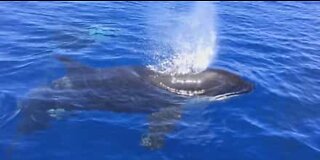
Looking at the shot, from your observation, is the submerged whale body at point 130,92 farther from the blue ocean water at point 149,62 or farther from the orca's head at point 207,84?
the blue ocean water at point 149,62

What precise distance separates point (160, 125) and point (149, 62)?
4453 millimetres

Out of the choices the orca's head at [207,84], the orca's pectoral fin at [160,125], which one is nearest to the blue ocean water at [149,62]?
the orca's pectoral fin at [160,125]

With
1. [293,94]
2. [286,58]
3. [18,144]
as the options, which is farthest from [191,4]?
[18,144]

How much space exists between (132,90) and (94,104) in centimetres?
107

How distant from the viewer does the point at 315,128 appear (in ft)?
45.3

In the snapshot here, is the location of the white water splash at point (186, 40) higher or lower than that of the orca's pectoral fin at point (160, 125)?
higher

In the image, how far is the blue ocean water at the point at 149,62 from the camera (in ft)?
40.9

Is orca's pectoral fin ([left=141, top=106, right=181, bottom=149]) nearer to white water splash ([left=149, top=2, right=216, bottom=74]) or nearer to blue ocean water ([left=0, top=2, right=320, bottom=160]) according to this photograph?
blue ocean water ([left=0, top=2, right=320, bottom=160])

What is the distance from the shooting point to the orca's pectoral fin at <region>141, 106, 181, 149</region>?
1235 cm

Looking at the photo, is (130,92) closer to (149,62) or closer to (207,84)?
(207,84)

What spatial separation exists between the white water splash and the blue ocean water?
392 mm

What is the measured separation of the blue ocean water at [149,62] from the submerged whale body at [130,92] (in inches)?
11.4

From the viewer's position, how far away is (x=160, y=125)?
13.0m

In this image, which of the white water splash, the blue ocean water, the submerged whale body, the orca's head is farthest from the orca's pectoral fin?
the white water splash
